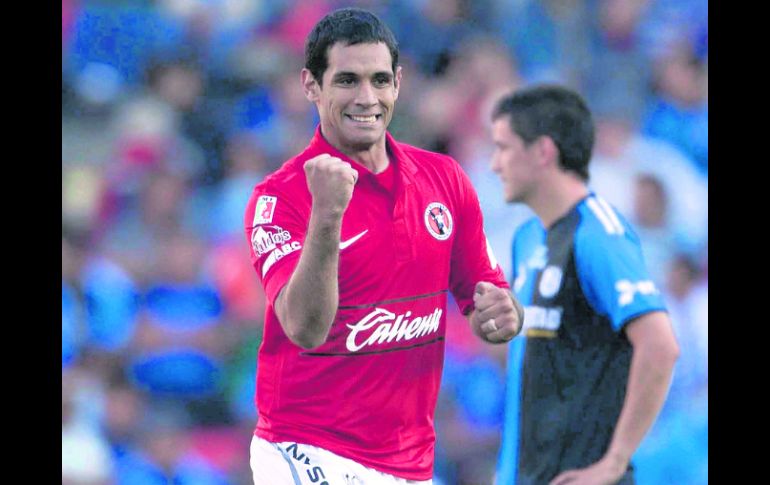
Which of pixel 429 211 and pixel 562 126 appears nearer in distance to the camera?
pixel 429 211

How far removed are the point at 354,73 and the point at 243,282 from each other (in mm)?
3742

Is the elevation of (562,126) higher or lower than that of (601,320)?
higher

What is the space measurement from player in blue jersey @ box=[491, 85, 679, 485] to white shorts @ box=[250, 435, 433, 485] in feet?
4.32

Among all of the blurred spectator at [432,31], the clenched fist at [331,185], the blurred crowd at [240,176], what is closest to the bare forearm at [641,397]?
the clenched fist at [331,185]

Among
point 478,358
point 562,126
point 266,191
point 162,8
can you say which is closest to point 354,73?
point 266,191

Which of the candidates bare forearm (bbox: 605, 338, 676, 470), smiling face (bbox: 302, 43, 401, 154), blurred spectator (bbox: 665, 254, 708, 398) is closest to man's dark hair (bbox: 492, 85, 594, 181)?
bare forearm (bbox: 605, 338, 676, 470)

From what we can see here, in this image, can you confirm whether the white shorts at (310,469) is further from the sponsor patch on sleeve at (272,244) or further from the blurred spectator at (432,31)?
the blurred spectator at (432,31)

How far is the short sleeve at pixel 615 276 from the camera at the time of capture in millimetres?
4605

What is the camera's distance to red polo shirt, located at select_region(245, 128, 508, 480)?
3.58 meters

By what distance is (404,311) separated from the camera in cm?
362

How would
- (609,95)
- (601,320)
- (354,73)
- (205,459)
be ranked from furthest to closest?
(609,95) → (205,459) → (601,320) → (354,73)

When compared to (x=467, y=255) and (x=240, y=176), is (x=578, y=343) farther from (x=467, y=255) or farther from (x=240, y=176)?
(x=240, y=176)

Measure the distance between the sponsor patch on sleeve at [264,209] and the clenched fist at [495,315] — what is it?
0.76 metres

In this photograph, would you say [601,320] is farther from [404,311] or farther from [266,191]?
[266,191]
